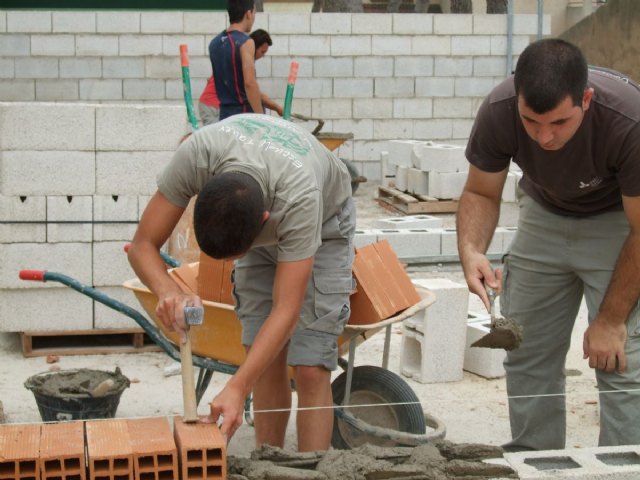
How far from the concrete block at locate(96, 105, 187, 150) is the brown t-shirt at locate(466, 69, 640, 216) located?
258 centimetres

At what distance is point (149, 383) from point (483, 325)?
1940 mm

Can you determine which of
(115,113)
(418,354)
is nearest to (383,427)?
(418,354)

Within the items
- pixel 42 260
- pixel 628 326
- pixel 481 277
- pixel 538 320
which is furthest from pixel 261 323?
pixel 42 260

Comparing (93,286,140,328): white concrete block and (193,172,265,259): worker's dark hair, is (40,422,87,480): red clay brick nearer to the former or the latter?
(193,172,265,259): worker's dark hair

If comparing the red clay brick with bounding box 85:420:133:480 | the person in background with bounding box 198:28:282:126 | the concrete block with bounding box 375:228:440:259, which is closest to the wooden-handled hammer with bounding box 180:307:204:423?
the red clay brick with bounding box 85:420:133:480

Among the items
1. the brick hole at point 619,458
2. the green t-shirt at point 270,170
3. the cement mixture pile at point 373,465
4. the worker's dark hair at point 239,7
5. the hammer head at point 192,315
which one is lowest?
the brick hole at point 619,458

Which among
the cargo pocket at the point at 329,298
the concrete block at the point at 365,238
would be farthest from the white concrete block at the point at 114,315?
the concrete block at the point at 365,238

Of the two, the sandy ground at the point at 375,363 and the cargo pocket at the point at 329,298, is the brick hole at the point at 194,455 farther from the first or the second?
the sandy ground at the point at 375,363

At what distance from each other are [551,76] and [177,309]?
1357 mm

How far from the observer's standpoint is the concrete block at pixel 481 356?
19.2 ft

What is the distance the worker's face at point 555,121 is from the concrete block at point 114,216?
315cm

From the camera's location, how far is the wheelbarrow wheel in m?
4.57

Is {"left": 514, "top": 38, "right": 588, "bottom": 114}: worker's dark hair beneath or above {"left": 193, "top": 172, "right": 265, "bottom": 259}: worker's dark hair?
above

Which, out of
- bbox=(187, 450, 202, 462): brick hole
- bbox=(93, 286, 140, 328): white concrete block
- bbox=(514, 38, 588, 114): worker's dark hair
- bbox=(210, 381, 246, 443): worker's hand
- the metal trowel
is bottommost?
bbox=(93, 286, 140, 328): white concrete block
